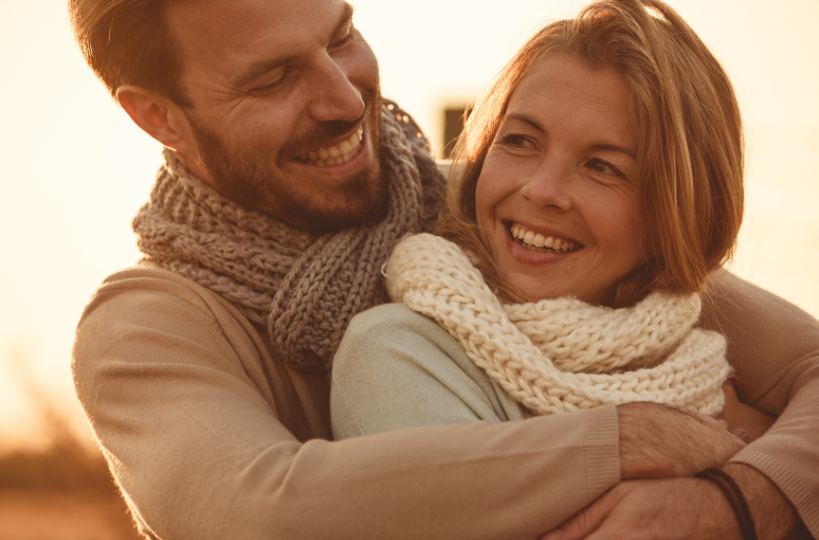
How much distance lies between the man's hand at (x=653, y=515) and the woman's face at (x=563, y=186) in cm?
65

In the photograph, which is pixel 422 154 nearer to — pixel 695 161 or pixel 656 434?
pixel 695 161

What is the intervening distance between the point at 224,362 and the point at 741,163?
60.8 inches

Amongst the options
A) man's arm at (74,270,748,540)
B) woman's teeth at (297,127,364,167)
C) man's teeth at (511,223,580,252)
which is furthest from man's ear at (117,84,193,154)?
man's teeth at (511,223,580,252)

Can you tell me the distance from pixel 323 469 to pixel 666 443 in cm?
72

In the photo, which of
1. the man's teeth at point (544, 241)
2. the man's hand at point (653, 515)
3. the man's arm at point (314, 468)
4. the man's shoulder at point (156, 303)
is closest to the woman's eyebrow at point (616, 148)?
the man's teeth at point (544, 241)

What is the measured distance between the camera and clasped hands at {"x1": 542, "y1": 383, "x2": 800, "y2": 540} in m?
1.40

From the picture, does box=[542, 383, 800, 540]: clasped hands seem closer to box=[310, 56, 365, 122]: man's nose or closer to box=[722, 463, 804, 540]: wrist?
box=[722, 463, 804, 540]: wrist

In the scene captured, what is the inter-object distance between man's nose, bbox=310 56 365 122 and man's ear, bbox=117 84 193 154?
0.43m

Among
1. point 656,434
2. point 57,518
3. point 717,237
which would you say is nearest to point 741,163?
point 717,237

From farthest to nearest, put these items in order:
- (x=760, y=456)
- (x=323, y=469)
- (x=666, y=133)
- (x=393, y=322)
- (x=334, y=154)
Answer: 1. (x=334, y=154)
2. (x=666, y=133)
3. (x=393, y=322)
4. (x=760, y=456)
5. (x=323, y=469)

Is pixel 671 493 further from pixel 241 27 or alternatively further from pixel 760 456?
pixel 241 27

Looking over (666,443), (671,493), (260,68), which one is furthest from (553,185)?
(260,68)

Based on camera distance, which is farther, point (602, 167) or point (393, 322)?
point (602, 167)

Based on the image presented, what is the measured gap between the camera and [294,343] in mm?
1933
